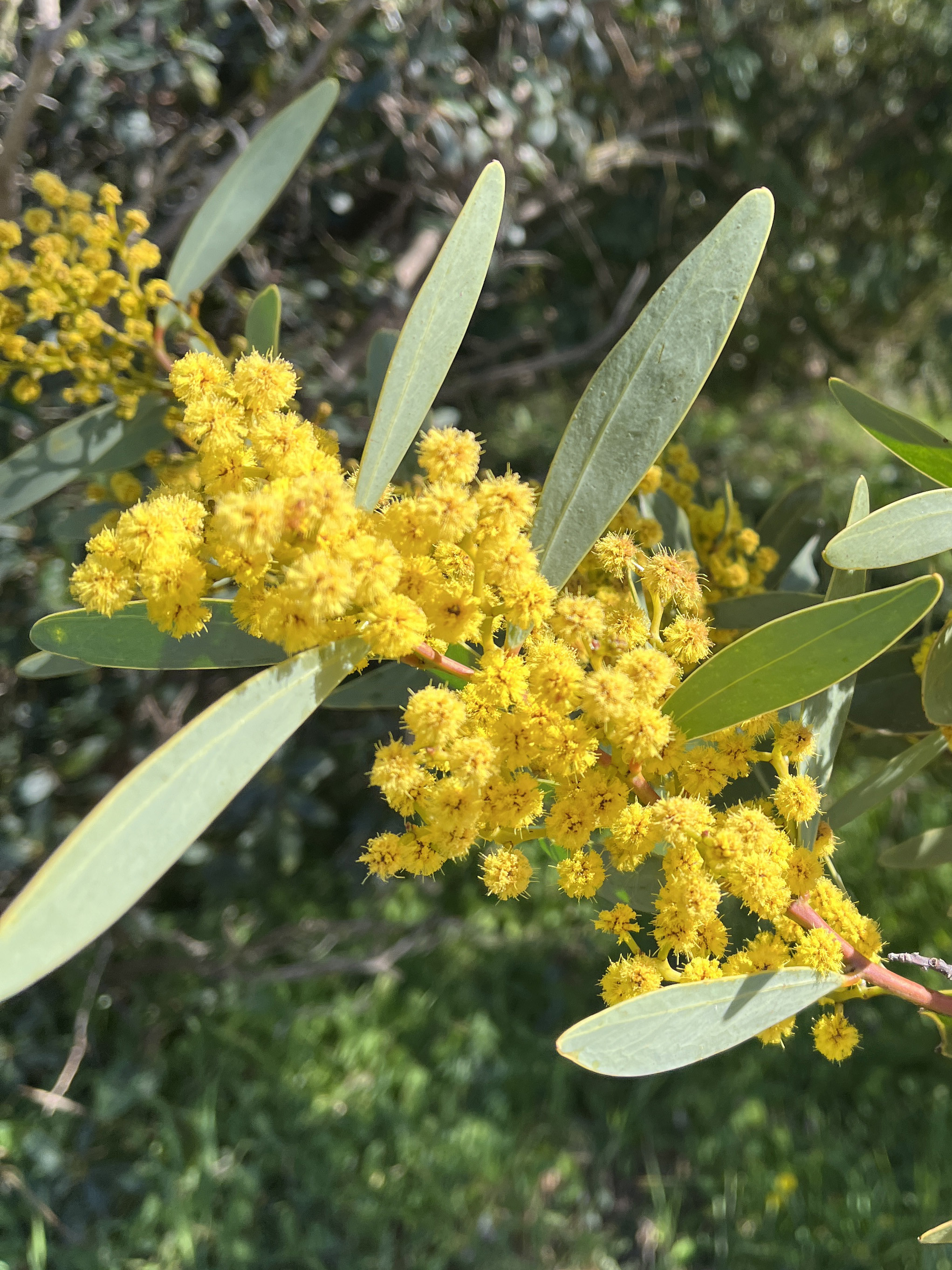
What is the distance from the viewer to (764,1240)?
2354 mm

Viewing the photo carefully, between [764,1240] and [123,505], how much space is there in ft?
8.71

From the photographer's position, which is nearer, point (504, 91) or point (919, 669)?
point (919, 669)

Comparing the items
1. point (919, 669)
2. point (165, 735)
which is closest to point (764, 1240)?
point (919, 669)

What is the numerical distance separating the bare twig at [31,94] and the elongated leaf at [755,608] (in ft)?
4.65

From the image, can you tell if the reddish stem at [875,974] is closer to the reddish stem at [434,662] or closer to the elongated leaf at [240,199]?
the reddish stem at [434,662]

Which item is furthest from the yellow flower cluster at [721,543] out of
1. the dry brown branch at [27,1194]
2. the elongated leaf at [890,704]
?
the dry brown branch at [27,1194]

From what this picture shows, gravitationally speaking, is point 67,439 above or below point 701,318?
below

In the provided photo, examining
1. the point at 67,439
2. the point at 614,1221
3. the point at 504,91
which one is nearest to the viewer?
the point at 67,439

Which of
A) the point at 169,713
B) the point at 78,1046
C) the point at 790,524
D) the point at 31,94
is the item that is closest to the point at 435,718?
the point at 790,524

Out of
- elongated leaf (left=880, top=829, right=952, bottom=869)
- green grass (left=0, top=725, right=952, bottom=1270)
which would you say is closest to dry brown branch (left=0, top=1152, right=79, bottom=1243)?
green grass (left=0, top=725, right=952, bottom=1270)

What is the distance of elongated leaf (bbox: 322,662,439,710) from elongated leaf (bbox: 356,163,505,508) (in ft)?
A: 1.29

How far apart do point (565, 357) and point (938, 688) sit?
1643mm

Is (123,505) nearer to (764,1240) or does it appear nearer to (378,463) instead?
(378,463)

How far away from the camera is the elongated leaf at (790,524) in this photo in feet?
5.00
